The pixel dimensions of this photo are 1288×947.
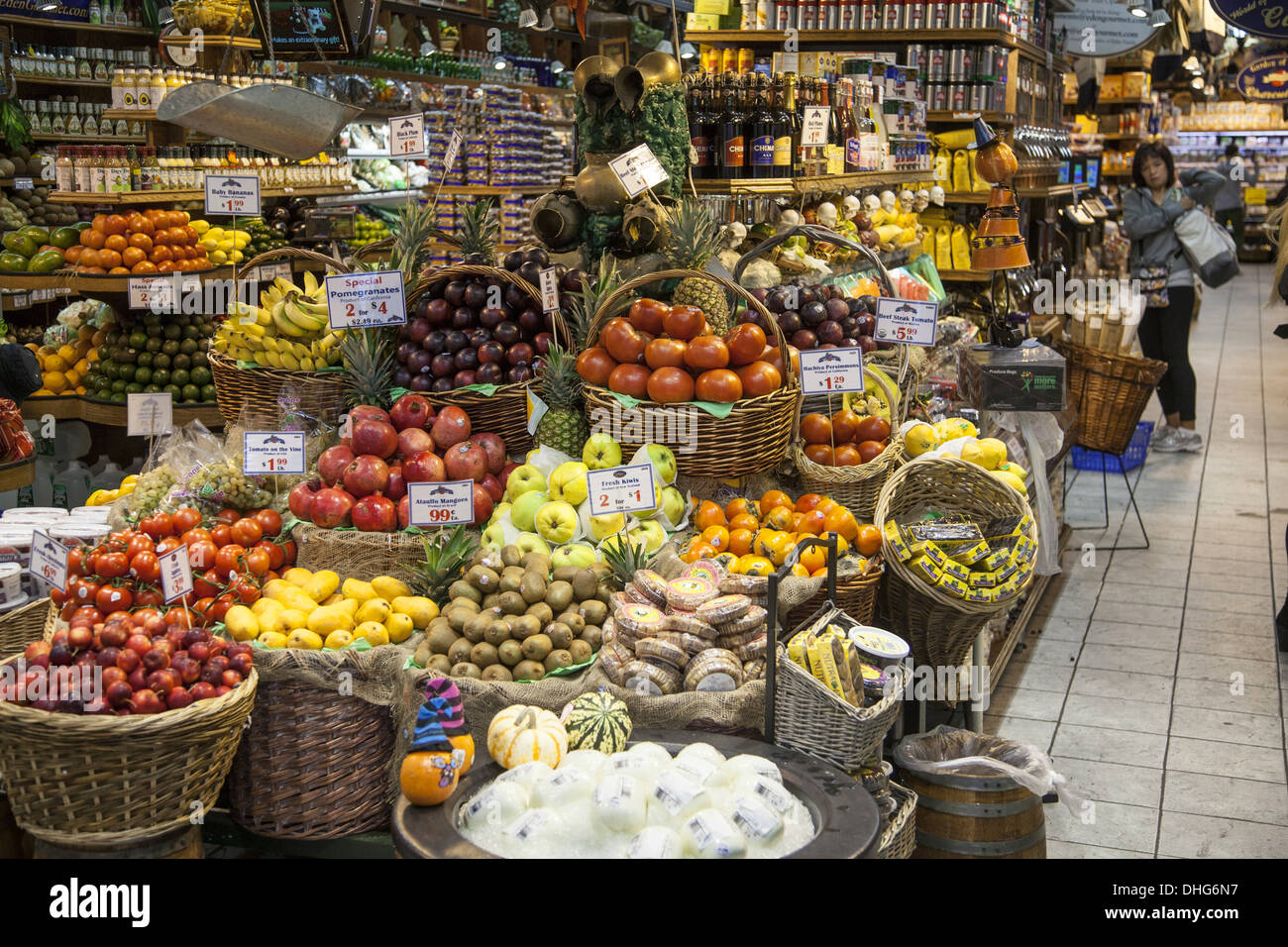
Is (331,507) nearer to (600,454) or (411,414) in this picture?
(411,414)

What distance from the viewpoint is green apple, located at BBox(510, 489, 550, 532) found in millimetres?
3250

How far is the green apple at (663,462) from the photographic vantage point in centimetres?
330

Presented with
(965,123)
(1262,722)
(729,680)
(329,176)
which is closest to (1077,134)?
(965,123)

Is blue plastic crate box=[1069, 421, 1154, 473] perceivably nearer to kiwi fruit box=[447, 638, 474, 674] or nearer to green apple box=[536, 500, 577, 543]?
green apple box=[536, 500, 577, 543]

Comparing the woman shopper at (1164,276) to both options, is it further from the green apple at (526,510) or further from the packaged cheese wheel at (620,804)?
the packaged cheese wheel at (620,804)

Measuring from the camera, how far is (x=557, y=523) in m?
3.18

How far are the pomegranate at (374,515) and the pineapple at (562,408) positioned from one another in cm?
50

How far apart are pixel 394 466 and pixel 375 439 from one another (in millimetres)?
93

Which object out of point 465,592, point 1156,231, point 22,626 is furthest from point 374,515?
point 1156,231

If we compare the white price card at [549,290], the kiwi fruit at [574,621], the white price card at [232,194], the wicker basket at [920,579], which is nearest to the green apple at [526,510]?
the kiwi fruit at [574,621]

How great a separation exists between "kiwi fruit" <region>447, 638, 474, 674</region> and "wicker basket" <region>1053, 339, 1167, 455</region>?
3.79 metres

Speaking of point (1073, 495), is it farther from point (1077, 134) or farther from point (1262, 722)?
point (1077, 134)
